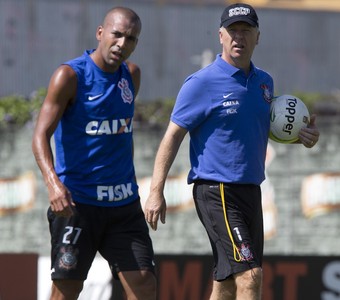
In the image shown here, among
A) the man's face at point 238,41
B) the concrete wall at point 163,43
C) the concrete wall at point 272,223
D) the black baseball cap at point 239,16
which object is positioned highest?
the concrete wall at point 163,43

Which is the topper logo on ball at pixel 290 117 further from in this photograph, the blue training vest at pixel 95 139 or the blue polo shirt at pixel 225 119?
the blue training vest at pixel 95 139

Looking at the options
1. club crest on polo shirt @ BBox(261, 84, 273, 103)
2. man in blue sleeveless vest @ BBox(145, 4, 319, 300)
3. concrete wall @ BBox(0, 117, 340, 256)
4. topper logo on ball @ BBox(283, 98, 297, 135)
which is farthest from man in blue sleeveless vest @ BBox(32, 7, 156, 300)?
concrete wall @ BBox(0, 117, 340, 256)

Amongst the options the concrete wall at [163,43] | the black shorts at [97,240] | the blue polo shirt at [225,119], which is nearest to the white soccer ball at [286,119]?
the blue polo shirt at [225,119]

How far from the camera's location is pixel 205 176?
6391mm

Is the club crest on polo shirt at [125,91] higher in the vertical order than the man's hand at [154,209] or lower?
higher

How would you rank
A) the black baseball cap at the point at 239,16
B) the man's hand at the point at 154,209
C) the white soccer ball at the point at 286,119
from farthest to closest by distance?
the white soccer ball at the point at 286,119 < the black baseball cap at the point at 239,16 < the man's hand at the point at 154,209

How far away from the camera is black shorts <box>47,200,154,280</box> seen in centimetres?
643

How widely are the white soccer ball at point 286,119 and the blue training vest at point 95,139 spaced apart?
92 cm

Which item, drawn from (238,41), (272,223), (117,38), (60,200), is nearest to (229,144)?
(238,41)

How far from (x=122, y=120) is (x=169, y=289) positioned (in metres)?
3.23

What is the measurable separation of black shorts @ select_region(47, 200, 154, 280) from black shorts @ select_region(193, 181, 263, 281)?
1.44 feet

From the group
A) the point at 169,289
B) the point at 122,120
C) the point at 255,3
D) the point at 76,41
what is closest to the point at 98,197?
the point at 122,120

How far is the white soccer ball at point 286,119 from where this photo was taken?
6484 millimetres

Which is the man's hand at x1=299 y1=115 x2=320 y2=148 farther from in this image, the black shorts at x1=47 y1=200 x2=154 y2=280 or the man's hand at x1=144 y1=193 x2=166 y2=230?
the black shorts at x1=47 y1=200 x2=154 y2=280
